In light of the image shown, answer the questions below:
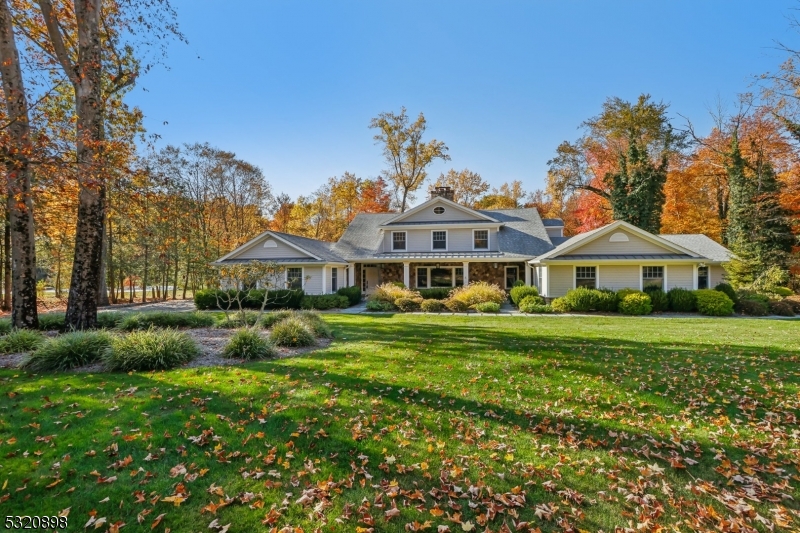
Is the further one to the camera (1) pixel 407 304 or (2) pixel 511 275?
(2) pixel 511 275

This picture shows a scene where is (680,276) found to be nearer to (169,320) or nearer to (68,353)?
(169,320)

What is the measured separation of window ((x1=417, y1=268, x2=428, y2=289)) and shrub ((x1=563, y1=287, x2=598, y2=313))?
9.12 m

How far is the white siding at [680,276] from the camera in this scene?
708 inches

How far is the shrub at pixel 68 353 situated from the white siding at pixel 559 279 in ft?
59.4

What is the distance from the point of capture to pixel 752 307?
16203mm

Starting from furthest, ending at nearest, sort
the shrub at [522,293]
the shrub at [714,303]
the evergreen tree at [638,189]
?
the evergreen tree at [638,189]
the shrub at [522,293]
the shrub at [714,303]

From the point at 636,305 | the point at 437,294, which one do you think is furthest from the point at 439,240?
the point at 636,305

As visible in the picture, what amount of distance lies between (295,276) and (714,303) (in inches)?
814

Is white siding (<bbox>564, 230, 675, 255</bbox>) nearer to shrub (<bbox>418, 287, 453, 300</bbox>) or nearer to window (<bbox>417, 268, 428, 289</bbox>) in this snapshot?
shrub (<bbox>418, 287, 453, 300</bbox>)

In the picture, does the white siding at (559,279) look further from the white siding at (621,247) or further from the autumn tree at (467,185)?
the autumn tree at (467,185)

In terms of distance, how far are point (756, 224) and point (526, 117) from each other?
1498 centimetres

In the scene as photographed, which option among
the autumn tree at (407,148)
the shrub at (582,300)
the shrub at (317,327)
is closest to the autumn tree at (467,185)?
the autumn tree at (407,148)

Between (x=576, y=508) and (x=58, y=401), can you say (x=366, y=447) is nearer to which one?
(x=576, y=508)

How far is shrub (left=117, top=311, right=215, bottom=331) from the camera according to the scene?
10229mm
